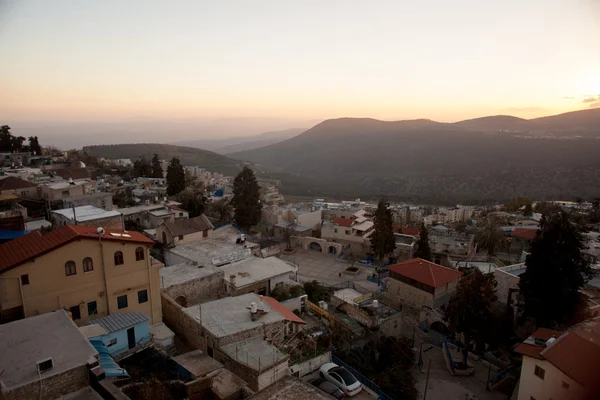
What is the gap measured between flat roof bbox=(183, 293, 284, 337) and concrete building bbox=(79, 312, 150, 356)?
2.05 metres

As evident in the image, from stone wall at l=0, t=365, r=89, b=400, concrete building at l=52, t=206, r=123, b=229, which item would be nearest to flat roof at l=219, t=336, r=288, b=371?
stone wall at l=0, t=365, r=89, b=400

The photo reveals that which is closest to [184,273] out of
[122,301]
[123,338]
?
[122,301]

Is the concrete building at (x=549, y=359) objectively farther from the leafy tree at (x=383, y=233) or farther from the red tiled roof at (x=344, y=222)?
the red tiled roof at (x=344, y=222)

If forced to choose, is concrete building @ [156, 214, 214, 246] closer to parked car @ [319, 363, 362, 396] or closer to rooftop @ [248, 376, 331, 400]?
parked car @ [319, 363, 362, 396]

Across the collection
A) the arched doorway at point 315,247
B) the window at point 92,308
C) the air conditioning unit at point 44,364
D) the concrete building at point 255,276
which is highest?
the air conditioning unit at point 44,364

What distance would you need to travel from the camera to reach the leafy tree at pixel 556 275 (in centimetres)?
1602

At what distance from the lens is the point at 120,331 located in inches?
467

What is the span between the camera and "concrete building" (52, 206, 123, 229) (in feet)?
66.4

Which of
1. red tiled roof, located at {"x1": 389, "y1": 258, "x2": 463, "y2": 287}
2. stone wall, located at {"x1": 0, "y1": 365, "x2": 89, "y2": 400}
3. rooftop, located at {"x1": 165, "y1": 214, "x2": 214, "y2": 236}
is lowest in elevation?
red tiled roof, located at {"x1": 389, "y1": 258, "x2": 463, "y2": 287}

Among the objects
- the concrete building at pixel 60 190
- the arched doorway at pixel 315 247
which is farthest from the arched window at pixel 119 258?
the arched doorway at pixel 315 247

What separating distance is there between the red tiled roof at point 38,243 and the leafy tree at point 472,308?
1395 cm

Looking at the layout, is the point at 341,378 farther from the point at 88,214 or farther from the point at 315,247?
the point at 315,247

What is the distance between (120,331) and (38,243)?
4.17 metres

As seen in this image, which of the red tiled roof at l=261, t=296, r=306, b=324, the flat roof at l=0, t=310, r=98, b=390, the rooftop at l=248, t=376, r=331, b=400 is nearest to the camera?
the flat roof at l=0, t=310, r=98, b=390
